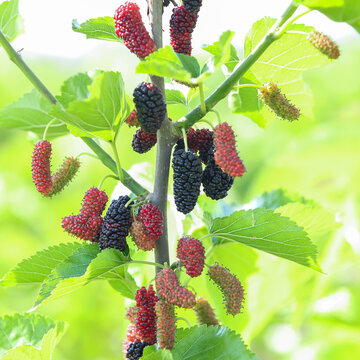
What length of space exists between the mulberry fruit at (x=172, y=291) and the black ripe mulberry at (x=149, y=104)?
23 cm

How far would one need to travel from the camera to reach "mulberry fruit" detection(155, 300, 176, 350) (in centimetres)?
81

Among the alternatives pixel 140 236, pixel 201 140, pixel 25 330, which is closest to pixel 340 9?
pixel 201 140

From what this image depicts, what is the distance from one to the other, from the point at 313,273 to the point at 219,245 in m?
0.55

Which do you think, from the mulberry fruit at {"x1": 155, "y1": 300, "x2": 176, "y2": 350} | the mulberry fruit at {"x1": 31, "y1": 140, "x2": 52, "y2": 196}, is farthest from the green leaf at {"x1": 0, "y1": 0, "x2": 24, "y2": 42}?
the mulberry fruit at {"x1": 155, "y1": 300, "x2": 176, "y2": 350}

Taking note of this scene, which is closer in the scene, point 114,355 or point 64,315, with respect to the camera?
point 64,315

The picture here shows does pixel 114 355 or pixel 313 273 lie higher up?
pixel 114 355

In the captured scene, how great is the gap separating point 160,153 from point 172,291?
0.24 metres

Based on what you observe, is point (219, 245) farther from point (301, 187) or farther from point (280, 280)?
point (301, 187)

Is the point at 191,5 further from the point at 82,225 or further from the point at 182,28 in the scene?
the point at 82,225

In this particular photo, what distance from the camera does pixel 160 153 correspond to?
0.90m

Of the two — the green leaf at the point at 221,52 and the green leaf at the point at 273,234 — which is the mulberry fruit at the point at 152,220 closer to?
the green leaf at the point at 273,234

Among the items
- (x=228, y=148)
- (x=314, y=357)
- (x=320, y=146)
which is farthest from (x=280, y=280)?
(x=228, y=148)

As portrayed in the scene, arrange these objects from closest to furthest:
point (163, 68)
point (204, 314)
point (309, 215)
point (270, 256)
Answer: point (163, 68) → point (204, 314) → point (309, 215) → point (270, 256)

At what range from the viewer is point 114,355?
2.55 m
